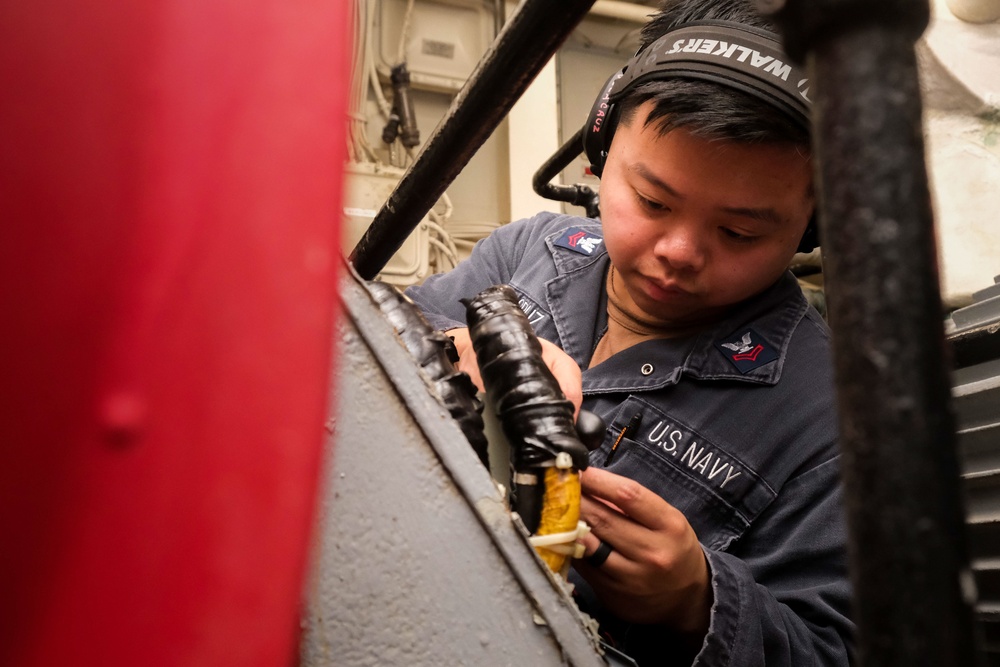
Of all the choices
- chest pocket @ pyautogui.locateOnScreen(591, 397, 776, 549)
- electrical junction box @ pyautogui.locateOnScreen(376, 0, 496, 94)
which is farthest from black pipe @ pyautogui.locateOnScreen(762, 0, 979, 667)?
electrical junction box @ pyautogui.locateOnScreen(376, 0, 496, 94)

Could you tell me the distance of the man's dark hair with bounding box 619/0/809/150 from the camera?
0.66 metres

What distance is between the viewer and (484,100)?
1.43ft

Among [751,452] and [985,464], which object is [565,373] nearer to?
[751,452]

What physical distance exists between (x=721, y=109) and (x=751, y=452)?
0.40 meters

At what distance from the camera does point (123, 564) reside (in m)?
0.18

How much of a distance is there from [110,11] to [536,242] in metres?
1.02

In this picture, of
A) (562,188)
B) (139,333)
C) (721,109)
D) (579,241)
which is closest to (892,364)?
(139,333)

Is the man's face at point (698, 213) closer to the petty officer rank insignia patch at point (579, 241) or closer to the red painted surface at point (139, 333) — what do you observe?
the petty officer rank insignia patch at point (579, 241)

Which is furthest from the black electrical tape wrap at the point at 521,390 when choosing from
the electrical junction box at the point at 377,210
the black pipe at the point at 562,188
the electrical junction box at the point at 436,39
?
the electrical junction box at the point at 436,39

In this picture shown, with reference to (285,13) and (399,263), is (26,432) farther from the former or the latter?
(399,263)

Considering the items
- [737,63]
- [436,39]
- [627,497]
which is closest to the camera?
[627,497]

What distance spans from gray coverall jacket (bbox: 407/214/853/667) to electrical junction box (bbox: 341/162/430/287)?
3.97 feet

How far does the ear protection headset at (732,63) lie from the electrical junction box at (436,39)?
197 cm

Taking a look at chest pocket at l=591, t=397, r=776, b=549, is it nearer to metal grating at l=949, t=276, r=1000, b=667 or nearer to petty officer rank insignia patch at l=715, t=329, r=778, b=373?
petty officer rank insignia patch at l=715, t=329, r=778, b=373
